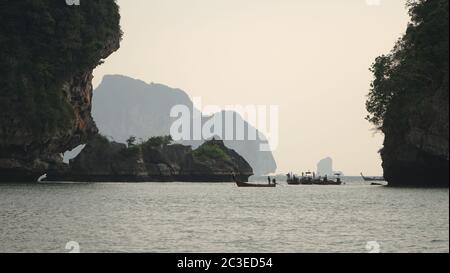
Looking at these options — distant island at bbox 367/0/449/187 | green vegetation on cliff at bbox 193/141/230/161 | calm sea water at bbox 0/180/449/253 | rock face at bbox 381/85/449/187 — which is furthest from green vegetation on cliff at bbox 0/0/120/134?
calm sea water at bbox 0/180/449/253

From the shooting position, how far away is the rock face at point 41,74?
390 feet

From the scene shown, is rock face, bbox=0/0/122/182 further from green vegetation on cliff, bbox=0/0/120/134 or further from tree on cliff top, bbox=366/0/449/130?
tree on cliff top, bbox=366/0/449/130

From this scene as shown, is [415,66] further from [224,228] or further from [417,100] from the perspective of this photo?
[224,228]

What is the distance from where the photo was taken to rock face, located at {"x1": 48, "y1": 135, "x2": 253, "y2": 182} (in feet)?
482

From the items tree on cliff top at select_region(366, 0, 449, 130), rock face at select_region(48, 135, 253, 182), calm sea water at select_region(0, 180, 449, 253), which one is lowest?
calm sea water at select_region(0, 180, 449, 253)

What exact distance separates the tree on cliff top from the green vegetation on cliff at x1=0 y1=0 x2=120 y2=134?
54.9m

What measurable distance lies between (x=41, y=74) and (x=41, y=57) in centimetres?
426

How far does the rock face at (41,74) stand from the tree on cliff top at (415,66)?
5515 centimetres

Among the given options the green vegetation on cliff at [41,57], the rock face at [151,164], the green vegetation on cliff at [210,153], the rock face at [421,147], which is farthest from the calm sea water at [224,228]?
the green vegetation on cliff at [210,153]

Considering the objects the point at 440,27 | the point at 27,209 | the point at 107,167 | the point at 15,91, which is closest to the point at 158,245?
the point at 27,209
